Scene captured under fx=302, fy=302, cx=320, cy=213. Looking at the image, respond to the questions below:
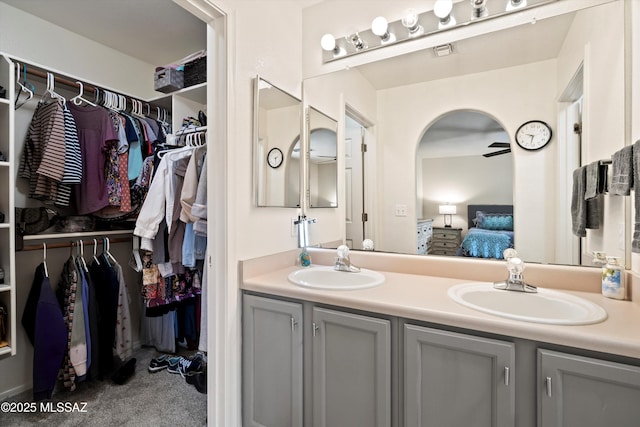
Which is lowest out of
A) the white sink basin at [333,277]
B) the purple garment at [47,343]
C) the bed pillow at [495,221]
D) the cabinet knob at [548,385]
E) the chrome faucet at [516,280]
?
the purple garment at [47,343]

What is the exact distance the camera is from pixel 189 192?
5.82 feet

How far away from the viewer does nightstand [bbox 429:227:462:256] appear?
1595mm

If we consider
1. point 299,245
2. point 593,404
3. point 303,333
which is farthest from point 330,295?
point 593,404

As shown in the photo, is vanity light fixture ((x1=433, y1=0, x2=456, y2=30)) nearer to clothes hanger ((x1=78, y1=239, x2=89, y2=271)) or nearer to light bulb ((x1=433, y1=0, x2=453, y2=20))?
light bulb ((x1=433, y1=0, x2=453, y2=20))

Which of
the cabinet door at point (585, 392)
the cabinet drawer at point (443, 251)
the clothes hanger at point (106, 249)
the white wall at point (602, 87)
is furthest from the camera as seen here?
the clothes hanger at point (106, 249)

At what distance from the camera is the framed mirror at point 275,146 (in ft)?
5.37

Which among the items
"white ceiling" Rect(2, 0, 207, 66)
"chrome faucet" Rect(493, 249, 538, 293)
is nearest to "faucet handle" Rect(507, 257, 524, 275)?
"chrome faucet" Rect(493, 249, 538, 293)

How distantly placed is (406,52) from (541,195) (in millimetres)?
1038

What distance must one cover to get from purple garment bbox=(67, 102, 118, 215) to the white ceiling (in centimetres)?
59

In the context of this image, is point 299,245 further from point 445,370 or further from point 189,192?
point 445,370

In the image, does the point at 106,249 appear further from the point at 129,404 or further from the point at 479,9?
the point at 479,9

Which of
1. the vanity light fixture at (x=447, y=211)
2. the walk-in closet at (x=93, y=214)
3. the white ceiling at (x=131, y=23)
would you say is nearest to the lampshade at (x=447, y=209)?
the vanity light fixture at (x=447, y=211)

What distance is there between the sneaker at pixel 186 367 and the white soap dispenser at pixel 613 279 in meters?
2.31

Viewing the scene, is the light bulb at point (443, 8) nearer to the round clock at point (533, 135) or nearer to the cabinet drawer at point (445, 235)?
the round clock at point (533, 135)
